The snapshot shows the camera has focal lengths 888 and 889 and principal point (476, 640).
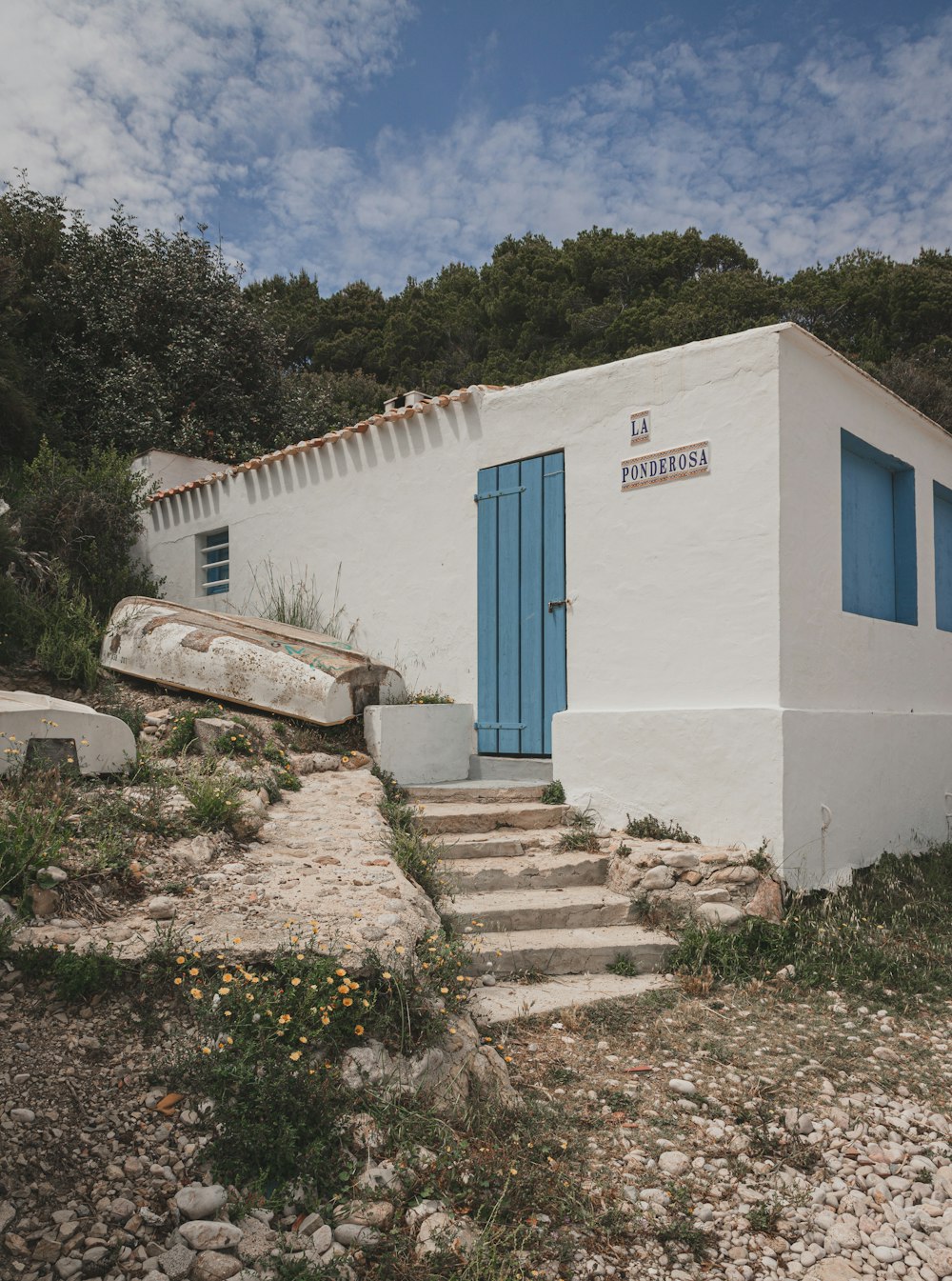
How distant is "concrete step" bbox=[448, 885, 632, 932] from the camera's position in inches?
191

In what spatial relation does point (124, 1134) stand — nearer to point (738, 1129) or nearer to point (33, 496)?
point (738, 1129)

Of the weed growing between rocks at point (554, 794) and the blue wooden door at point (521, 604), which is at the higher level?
the blue wooden door at point (521, 604)

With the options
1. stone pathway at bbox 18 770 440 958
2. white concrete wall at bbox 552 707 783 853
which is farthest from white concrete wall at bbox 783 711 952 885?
stone pathway at bbox 18 770 440 958

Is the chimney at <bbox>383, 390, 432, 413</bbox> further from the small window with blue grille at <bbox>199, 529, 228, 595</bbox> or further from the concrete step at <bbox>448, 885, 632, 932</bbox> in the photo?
the concrete step at <bbox>448, 885, 632, 932</bbox>

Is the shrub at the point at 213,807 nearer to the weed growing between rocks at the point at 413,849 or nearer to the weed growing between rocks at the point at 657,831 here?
the weed growing between rocks at the point at 413,849

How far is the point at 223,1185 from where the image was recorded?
→ 252 cm

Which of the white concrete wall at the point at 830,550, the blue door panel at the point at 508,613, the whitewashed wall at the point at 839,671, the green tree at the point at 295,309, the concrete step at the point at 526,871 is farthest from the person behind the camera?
the green tree at the point at 295,309

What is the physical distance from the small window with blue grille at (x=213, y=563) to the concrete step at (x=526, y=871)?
620 centimetres

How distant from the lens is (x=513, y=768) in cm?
706

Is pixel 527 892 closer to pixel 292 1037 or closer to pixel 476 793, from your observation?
pixel 476 793

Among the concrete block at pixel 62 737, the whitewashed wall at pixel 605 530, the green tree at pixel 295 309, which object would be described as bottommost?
the concrete block at pixel 62 737

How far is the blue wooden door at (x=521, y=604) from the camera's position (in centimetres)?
684

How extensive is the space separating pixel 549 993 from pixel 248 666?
12.8 ft

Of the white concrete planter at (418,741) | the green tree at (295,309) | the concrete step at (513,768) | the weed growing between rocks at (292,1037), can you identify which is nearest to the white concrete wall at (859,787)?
the concrete step at (513,768)
